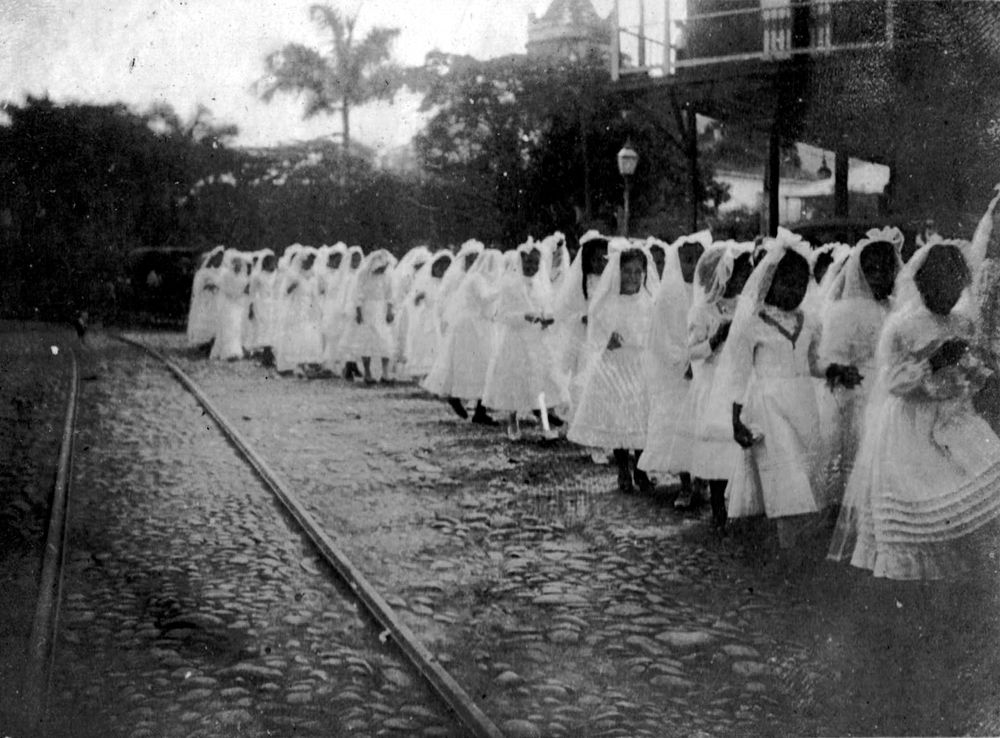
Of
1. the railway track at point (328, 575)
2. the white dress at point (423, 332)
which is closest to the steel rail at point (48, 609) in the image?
the railway track at point (328, 575)

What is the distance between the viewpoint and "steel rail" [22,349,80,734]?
451 cm

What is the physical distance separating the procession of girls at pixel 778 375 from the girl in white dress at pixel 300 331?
5864mm

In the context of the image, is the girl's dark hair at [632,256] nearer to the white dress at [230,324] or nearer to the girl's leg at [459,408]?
the girl's leg at [459,408]

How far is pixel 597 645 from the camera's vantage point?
5.24 metres

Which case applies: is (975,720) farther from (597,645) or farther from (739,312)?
(739,312)

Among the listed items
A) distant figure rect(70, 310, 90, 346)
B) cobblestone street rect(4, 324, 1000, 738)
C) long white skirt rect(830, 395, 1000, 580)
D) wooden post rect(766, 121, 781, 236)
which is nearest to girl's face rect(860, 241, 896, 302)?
long white skirt rect(830, 395, 1000, 580)

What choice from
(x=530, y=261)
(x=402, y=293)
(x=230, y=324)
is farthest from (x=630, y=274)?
(x=230, y=324)

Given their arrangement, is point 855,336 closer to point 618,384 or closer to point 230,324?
point 618,384

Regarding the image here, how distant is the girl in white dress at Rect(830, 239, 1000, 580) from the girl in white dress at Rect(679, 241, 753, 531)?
5.30 ft

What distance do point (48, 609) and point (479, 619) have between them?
2.22 meters

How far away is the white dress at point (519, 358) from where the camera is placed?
11609mm

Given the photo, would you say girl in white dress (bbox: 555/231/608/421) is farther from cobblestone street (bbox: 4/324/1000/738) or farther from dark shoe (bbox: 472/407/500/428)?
dark shoe (bbox: 472/407/500/428)

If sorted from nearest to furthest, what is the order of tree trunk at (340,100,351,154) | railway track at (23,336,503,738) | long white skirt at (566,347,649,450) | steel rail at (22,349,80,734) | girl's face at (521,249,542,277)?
railway track at (23,336,503,738), steel rail at (22,349,80,734), long white skirt at (566,347,649,450), tree trunk at (340,100,351,154), girl's face at (521,249,542,277)

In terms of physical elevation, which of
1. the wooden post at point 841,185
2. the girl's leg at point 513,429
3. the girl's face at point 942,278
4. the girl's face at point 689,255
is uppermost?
the wooden post at point 841,185
